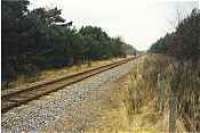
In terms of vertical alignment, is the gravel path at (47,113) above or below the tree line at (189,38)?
below

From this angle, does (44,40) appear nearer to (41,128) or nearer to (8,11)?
(8,11)

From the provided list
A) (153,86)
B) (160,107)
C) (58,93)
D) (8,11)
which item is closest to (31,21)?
(8,11)

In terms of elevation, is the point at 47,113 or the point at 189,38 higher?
the point at 189,38

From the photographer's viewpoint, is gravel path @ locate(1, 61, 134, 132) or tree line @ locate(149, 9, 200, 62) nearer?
gravel path @ locate(1, 61, 134, 132)

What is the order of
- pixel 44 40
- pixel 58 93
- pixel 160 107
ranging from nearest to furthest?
pixel 160 107 → pixel 58 93 → pixel 44 40

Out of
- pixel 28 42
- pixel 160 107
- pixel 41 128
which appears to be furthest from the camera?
pixel 28 42

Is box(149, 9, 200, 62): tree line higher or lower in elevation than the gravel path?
higher

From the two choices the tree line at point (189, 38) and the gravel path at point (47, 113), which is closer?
the gravel path at point (47, 113)

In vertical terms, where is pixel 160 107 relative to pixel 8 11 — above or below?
below

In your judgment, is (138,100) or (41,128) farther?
(138,100)

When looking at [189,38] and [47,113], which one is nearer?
[47,113]

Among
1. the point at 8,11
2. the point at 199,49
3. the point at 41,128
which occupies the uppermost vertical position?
the point at 8,11

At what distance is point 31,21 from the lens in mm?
21188

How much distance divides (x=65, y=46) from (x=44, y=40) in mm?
10678
